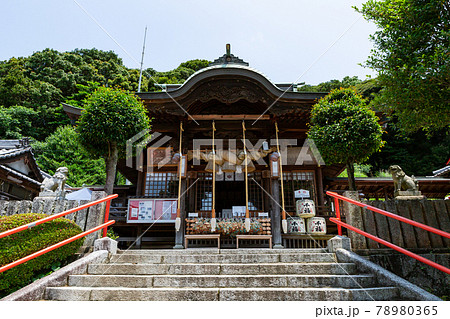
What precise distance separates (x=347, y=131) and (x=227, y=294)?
5179 millimetres

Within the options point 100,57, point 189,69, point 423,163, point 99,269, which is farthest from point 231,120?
point 100,57

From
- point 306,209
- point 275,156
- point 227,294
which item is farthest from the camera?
point 306,209

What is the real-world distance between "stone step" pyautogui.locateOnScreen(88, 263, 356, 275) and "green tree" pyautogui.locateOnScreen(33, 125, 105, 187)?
2059 centimetres

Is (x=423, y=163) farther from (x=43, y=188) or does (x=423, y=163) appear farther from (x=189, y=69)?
(x=43, y=188)

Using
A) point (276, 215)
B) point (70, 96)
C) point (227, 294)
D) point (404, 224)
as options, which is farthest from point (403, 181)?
point (70, 96)

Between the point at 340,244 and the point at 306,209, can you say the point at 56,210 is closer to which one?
the point at 340,244

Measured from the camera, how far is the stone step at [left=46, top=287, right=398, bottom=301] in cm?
375

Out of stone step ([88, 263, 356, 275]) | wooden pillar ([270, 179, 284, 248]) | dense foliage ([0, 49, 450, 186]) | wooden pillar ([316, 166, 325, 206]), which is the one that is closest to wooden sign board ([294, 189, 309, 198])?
wooden pillar ([316, 166, 325, 206])

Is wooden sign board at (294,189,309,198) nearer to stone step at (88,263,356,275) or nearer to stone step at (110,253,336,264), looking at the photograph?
stone step at (110,253,336,264)

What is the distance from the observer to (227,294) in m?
3.76

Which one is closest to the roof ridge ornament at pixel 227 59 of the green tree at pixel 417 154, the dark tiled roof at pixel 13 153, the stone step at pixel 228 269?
the stone step at pixel 228 269

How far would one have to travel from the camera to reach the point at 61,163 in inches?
931

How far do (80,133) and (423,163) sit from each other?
2999cm

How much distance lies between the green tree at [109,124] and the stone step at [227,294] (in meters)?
3.33
